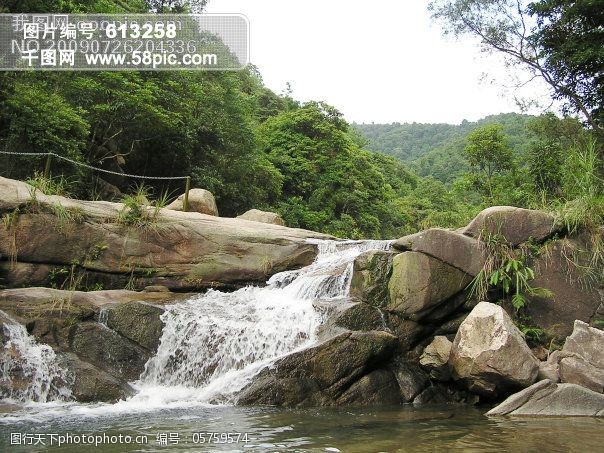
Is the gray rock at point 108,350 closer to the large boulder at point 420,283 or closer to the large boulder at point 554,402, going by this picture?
the large boulder at point 420,283

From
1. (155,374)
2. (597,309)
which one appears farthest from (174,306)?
(597,309)

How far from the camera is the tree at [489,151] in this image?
20.0 m

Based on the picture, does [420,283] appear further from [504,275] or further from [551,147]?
[551,147]

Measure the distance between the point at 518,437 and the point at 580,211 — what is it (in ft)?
19.5

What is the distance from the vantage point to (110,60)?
17.3m

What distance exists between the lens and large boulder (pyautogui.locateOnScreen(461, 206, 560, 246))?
1051 cm

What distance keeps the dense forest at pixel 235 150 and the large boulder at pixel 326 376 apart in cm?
520

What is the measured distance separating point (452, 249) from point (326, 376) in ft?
11.5

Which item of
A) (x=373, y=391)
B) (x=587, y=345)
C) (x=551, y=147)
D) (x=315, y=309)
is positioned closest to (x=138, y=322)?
(x=315, y=309)

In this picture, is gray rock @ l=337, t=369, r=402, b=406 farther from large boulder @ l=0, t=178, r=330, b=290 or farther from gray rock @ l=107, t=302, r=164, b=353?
large boulder @ l=0, t=178, r=330, b=290

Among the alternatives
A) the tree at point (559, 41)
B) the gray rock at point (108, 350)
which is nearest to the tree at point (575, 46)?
the tree at point (559, 41)

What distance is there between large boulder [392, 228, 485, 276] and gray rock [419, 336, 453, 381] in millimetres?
1528

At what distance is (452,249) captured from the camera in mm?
10094

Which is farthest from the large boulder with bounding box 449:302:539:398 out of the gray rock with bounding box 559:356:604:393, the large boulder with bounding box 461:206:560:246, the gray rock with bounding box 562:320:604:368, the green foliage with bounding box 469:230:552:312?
the large boulder with bounding box 461:206:560:246
